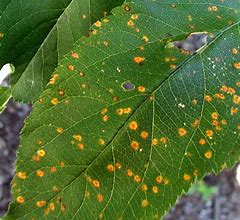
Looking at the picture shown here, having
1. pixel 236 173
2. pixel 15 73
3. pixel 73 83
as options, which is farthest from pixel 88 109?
pixel 236 173

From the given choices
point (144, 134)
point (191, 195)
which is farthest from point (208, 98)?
point (191, 195)

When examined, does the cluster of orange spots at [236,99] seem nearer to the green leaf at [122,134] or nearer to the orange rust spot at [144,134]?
the green leaf at [122,134]

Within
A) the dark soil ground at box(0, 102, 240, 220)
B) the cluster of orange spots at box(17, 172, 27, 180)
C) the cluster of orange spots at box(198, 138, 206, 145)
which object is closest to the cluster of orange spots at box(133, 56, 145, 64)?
the cluster of orange spots at box(198, 138, 206, 145)

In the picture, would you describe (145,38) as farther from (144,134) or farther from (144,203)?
(144,203)

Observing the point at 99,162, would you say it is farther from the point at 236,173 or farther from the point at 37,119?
the point at 236,173

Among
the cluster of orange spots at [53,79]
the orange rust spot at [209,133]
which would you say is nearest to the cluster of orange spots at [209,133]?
the orange rust spot at [209,133]

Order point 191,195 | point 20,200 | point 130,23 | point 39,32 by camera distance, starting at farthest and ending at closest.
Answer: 1. point 191,195
2. point 39,32
3. point 130,23
4. point 20,200
